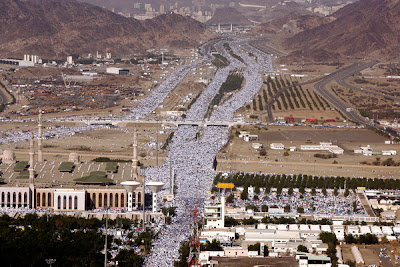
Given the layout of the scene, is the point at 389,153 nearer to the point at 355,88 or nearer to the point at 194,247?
the point at 194,247

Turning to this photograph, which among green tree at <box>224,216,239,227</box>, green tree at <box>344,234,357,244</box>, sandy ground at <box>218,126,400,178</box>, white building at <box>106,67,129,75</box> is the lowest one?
green tree at <box>344,234,357,244</box>

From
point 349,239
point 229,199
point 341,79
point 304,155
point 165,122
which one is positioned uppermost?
point 341,79

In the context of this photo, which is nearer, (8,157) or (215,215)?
(215,215)

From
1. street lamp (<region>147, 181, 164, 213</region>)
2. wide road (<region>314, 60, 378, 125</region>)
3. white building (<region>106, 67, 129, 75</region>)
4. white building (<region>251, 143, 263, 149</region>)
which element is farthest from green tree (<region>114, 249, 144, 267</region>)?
white building (<region>106, 67, 129, 75</region>)

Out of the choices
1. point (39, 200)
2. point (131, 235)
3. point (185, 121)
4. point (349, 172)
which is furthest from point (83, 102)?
point (131, 235)

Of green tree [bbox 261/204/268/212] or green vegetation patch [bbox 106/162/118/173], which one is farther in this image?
green vegetation patch [bbox 106/162/118/173]

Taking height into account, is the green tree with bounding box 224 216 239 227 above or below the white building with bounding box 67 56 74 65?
below

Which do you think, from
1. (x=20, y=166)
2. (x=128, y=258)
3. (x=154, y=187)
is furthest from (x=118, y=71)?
(x=128, y=258)

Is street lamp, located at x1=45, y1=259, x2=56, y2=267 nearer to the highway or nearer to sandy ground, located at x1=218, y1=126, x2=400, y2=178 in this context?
sandy ground, located at x1=218, y1=126, x2=400, y2=178

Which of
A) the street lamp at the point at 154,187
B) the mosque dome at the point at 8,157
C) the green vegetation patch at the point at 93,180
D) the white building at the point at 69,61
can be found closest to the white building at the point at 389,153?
the green vegetation patch at the point at 93,180
